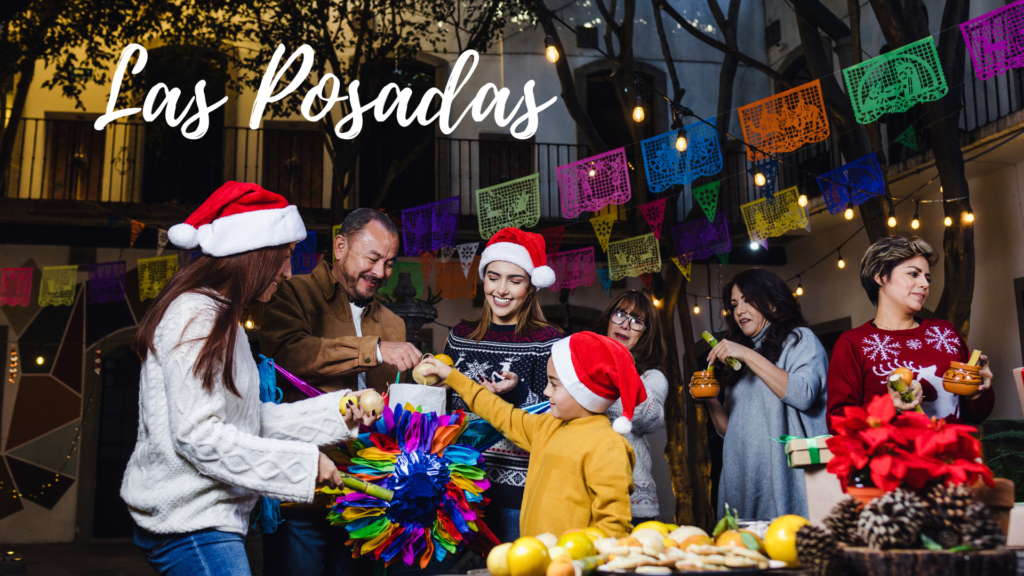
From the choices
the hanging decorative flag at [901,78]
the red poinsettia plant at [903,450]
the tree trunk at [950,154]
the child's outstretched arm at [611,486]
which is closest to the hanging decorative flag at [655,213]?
the tree trunk at [950,154]

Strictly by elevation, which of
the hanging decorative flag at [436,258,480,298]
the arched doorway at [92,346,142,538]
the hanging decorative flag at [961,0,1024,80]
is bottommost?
the arched doorway at [92,346,142,538]

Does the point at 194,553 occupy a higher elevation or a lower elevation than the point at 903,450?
lower

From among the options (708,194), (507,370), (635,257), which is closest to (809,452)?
(507,370)

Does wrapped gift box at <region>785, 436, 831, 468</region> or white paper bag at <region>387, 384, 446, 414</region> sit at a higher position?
white paper bag at <region>387, 384, 446, 414</region>

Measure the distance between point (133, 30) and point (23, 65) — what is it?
1.17m

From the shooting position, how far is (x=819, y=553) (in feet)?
3.73

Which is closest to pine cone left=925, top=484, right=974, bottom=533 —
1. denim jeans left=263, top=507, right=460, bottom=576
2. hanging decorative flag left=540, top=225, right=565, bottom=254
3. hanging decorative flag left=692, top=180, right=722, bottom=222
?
denim jeans left=263, top=507, right=460, bottom=576

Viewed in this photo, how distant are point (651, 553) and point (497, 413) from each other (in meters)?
1.18

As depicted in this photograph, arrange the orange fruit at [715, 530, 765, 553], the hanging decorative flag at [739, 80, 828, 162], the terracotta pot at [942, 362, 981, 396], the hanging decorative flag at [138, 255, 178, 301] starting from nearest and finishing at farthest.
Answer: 1. the orange fruit at [715, 530, 765, 553]
2. the terracotta pot at [942, 362, 981, 396]
3. the hanging decorative flag at [739, 80, 828, 162]
4. the hanging decorative flag at [138, 255, 178, 301]

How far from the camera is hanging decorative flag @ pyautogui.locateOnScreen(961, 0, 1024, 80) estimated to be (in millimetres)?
4332

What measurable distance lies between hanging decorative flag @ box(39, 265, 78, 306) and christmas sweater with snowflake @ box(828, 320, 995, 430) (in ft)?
30.9

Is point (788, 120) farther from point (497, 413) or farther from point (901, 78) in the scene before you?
point (497, 413)

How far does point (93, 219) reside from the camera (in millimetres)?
9602

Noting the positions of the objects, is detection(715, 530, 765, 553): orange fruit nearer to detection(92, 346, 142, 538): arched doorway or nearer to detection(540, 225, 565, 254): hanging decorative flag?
detection(540, 225, 565, 254): hanging decorative flag
